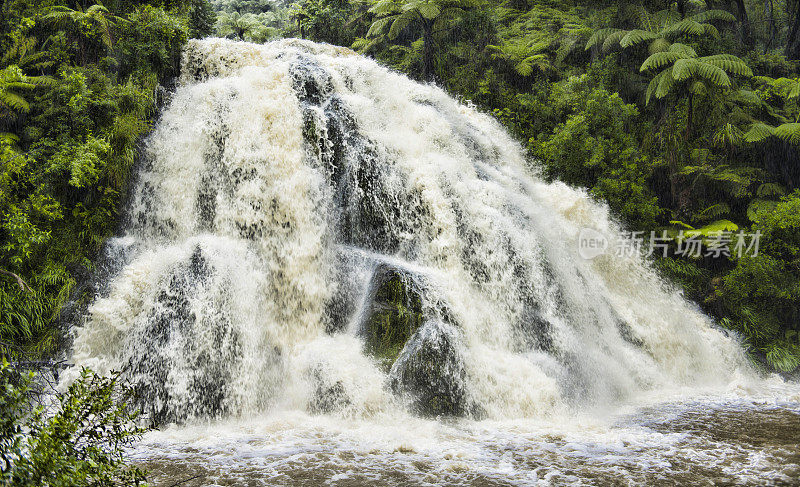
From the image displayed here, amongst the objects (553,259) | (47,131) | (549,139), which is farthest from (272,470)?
(549,139)

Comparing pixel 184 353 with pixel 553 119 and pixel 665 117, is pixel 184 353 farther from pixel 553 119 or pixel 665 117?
pixel 665 117

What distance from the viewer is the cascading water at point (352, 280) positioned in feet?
25.3

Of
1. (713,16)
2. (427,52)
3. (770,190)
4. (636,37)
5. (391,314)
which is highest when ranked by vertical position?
(713,16)

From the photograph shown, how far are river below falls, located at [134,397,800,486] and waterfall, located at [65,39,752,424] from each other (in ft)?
1.78

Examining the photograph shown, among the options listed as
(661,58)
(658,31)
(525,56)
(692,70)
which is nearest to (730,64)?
(692,70)

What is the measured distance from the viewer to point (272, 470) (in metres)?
5.68

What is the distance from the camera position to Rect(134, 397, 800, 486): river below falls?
217 inches

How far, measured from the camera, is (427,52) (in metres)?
16.1

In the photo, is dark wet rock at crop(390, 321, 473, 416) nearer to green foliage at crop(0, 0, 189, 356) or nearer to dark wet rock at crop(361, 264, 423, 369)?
dark wet rock at crop(361, 264, 423, 369)

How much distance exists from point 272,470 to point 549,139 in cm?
1119

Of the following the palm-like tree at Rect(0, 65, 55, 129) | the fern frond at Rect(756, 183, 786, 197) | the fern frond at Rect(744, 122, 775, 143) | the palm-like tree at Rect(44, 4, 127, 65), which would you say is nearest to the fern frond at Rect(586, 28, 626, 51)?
the fern frond at Rect(744, 122, 775, 143)

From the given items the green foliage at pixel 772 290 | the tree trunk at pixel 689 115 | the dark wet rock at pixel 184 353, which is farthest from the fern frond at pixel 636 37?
the dark wet rock at pixel 184 353

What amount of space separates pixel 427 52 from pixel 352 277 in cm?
970

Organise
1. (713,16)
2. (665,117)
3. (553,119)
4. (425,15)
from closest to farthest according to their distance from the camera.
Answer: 1. (665,117)
2. (553,119)
3. (713,16)
4. (425,15)
